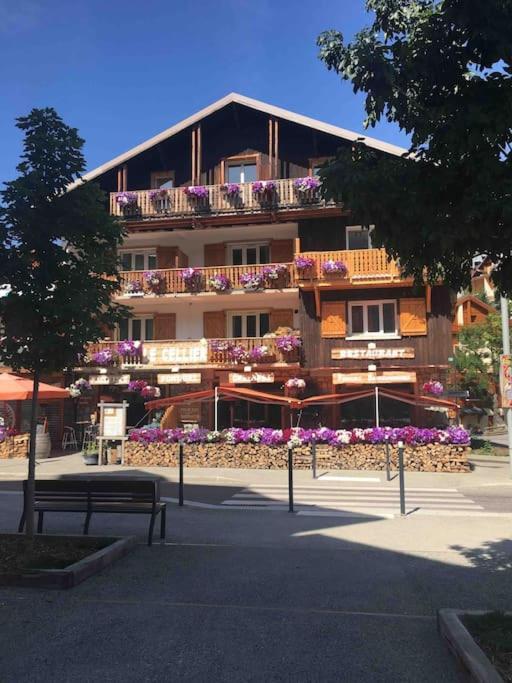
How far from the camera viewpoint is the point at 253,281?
963 inches

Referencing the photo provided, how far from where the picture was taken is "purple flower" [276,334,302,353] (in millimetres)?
23688

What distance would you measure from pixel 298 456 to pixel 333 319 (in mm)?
7678

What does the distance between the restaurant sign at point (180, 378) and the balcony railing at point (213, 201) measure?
270 inches

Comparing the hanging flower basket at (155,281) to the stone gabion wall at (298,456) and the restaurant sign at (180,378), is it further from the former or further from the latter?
the stone gabion wall at (298,456)

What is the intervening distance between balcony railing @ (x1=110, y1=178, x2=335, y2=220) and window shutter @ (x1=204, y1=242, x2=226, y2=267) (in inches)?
75.5

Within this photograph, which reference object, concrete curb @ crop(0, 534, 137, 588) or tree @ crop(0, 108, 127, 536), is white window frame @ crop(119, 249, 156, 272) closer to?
tree @ crop(0, 108, 127, 536)

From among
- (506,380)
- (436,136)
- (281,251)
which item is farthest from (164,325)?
(436,136)

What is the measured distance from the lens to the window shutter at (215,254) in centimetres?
2667

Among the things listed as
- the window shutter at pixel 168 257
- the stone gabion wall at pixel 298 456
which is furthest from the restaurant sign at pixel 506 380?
the window shutter at pixel 168 257

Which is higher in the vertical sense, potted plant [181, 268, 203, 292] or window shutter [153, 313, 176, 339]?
potted plant [181, 268, 203, 292]

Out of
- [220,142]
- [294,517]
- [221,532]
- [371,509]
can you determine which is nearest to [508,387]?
[371,509]

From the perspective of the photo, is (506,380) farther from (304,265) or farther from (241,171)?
(241,171)

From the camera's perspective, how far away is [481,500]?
12.7 meters

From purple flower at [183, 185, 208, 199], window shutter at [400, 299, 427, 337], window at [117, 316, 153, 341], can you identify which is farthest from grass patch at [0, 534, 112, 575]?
window at [117, 316, 153, 341]
